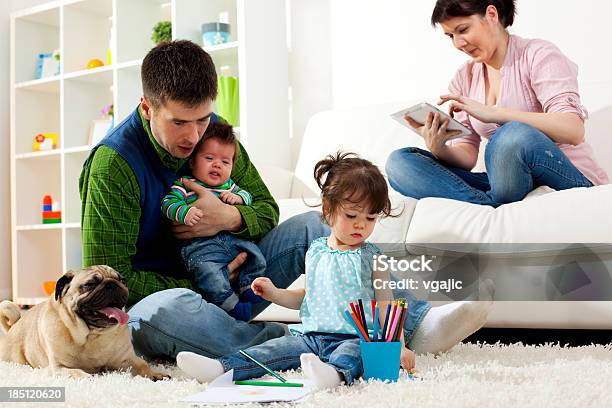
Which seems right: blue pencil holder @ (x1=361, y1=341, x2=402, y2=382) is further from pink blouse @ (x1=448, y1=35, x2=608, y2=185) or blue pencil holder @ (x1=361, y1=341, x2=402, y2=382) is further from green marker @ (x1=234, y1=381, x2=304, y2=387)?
pink blouse @ (x1=448, y1=35, x2=608, y2=185)

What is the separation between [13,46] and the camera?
12.3 ft

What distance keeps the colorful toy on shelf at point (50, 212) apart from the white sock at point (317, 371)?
2799 mm

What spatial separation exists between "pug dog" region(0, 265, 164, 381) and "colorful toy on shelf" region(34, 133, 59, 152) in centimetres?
256

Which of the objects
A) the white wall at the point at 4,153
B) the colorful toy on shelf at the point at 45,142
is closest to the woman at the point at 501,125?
the colorful toy on shelf at the point at 45,142

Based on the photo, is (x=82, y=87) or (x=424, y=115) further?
(x=82, y=87)

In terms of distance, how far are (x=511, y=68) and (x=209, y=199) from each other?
1032 millimetres

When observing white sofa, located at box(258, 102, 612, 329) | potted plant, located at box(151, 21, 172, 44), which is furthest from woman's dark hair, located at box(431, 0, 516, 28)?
potted plant, located at box(151, 21, 172, 44)

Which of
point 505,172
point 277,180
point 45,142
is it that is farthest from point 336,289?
point 45,142

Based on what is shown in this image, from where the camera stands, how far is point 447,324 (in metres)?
A: 1.41

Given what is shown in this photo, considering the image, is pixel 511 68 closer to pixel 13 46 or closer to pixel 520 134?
pixel 520 134

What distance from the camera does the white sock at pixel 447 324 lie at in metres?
1.41

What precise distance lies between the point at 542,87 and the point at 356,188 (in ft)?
2.94

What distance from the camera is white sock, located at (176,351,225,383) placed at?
1.19 meters

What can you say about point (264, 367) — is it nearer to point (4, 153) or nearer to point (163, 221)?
point (163, 221)
